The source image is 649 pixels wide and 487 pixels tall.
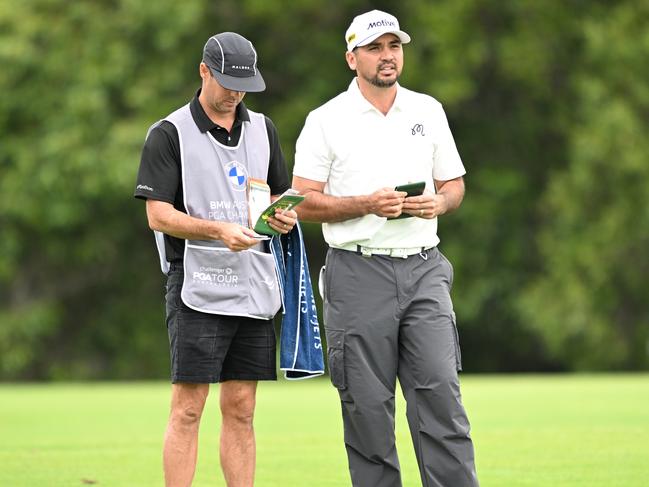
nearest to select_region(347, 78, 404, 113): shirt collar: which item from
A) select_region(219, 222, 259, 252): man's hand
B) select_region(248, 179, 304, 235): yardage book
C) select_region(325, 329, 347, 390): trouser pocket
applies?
select_region(248, 179, 304, 235): yardage book

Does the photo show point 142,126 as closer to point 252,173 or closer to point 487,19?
point 487,19

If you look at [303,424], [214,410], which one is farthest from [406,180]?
[214,410]

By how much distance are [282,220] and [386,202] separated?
0.49 metres

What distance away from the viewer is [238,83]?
6.68 meters

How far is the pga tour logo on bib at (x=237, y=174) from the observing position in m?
6.72

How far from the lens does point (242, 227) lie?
6523 mm

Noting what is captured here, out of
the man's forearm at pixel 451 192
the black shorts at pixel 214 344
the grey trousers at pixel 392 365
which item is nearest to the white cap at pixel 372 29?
the man's forearm at pixel 451 192

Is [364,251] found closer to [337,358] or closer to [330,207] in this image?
[330,207]

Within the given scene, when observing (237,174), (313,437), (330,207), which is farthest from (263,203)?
(313,437)

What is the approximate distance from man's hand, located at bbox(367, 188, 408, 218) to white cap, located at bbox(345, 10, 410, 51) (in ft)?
2.48

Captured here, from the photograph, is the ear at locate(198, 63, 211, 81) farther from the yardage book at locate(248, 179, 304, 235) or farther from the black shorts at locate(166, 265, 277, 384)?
the black shorts at locate(166, 265, 277, 384)

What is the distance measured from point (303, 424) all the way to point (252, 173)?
6.10 m

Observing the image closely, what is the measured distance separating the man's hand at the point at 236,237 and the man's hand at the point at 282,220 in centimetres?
12

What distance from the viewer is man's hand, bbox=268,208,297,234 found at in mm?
6559
